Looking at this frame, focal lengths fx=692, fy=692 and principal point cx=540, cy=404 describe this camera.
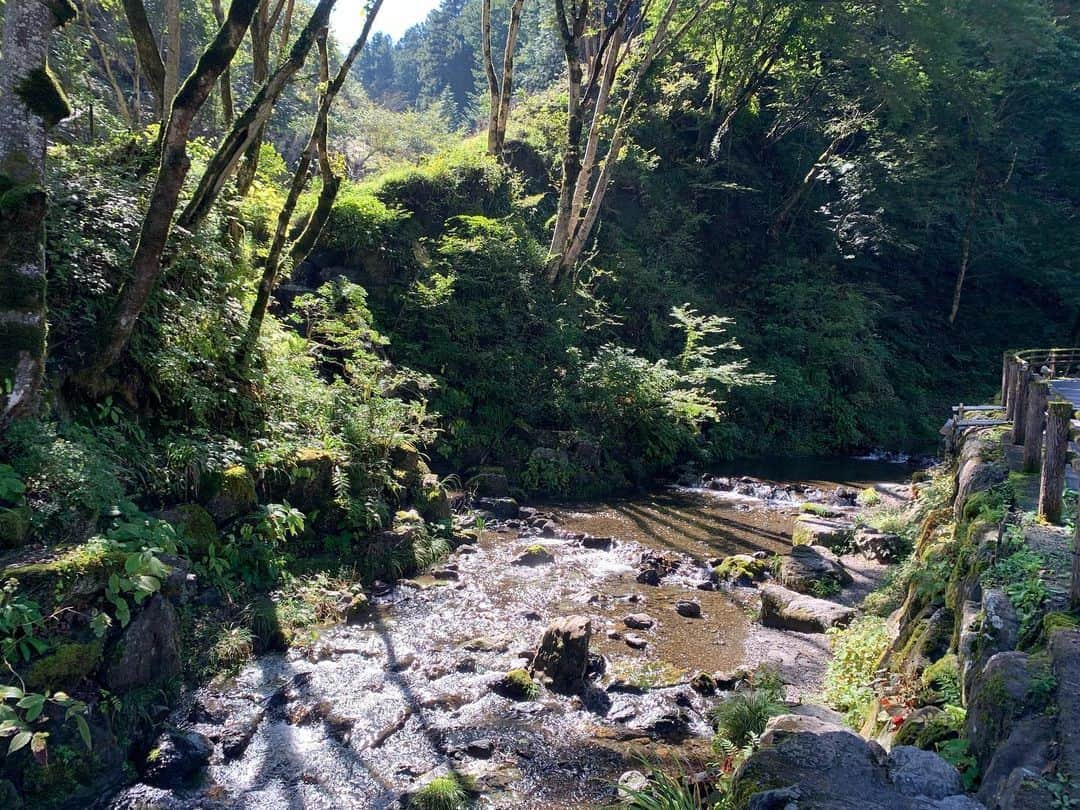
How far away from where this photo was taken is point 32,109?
6410 mm

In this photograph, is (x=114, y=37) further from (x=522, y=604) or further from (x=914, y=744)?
(x=914, y=744)

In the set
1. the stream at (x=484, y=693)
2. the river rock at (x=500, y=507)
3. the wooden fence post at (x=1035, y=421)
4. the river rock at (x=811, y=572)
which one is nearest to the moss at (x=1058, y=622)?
the stream at (x=484, y=693)

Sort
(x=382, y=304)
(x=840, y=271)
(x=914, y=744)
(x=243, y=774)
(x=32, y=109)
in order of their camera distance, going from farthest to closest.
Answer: (x=840, y=271), (x=382, y=304), (x=32, y=109), (x=243, y=774), (x=914, y=744)

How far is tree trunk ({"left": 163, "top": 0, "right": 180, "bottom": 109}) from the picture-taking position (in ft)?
34.6

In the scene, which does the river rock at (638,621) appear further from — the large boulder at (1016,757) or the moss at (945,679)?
the large boulder at (1016,757)

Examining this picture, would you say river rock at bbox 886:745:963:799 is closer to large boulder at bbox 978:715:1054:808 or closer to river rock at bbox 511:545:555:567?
large boulder at bbox 978:715:1054:808

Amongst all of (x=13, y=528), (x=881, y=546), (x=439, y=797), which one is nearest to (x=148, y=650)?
(x=13, y=528)

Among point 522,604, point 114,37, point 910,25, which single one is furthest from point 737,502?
point 114,37

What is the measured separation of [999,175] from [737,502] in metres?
23.4

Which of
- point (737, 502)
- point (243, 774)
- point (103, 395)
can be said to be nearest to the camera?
point (243, 774)

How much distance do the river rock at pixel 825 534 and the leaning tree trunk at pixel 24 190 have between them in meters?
11.0

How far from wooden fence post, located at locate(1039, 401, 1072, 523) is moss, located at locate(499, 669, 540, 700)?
5000mm

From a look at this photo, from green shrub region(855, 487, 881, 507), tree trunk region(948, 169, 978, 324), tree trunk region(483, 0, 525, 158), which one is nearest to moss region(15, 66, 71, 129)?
tree trunk region(483, 0, 525, 158)

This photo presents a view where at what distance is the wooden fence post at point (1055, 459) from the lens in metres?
6.07
